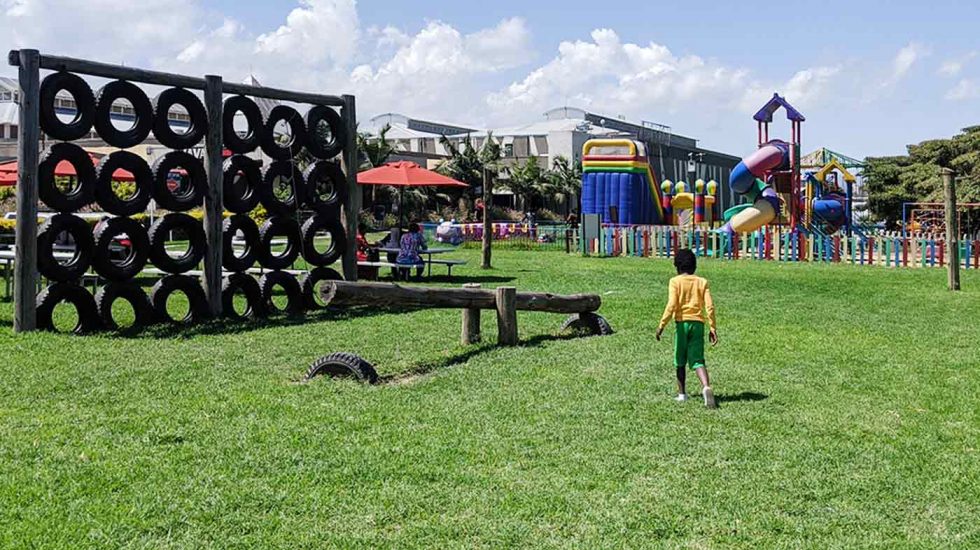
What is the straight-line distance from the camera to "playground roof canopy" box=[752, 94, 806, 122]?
3144 cm

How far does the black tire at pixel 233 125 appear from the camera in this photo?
42.0 ft

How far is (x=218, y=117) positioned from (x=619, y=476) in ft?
28.6

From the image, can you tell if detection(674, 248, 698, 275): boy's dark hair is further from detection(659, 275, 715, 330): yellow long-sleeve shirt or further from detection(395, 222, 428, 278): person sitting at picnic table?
detection(395, 222, 428, 278): person sitting at picnic table

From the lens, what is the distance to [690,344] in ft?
24.1

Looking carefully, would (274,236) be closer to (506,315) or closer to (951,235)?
(506,315)

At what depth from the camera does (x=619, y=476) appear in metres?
5.40

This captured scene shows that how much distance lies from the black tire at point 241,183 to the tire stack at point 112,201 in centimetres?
41

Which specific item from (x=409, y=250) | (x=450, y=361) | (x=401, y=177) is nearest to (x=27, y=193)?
(x=450, y=361)

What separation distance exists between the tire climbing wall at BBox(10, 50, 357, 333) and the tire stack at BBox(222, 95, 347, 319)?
0.06 feet

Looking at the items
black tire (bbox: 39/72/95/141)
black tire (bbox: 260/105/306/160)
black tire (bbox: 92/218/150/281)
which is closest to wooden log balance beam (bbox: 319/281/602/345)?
black tire (bbox: 92/218/150/281)

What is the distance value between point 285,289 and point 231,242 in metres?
0.91

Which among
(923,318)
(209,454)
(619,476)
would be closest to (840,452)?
(619,476)

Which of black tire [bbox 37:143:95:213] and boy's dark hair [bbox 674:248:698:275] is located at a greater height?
black tire [bbox 37:143:95:213]

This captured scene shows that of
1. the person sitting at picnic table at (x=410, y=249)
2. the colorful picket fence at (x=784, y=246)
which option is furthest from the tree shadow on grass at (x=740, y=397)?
the colorful picket fence at (x=784, y=246)
